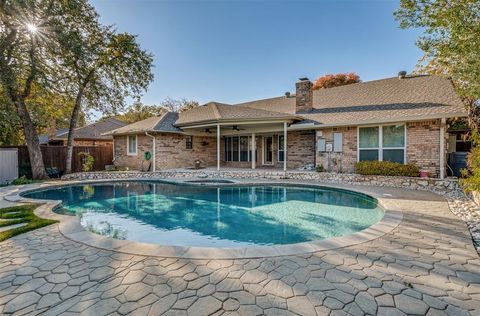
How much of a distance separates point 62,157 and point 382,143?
17.7 m

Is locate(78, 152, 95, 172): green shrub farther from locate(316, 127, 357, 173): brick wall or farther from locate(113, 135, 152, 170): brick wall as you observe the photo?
locate(316, 127, 357, 173): brick wall

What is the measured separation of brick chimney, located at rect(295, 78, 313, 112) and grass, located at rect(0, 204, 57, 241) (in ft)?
44.3

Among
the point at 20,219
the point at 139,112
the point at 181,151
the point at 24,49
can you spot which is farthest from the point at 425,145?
the point at 139,112

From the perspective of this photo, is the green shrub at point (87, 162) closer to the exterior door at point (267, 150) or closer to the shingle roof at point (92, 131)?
the shingle roof at point (92, 131)

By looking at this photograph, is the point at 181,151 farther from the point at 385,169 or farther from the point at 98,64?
A: the point at 385,169

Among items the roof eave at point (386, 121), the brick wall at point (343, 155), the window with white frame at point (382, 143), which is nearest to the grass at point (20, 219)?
the roof eave at point (386, 121)

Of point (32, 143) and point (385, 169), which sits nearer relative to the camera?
point (385, 169)

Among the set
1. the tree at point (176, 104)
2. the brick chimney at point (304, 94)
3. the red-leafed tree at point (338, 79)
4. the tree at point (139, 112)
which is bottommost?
the brick chimney at point (304, 94)

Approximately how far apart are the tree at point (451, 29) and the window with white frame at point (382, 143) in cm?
441

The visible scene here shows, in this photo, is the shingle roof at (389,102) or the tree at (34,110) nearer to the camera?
the shingle roof at (389,102)

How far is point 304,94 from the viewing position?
1523cm

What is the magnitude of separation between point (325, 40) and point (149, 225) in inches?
566

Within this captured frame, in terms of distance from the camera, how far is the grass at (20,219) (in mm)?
4633

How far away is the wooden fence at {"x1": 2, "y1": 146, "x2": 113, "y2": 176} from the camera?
44.2ft
